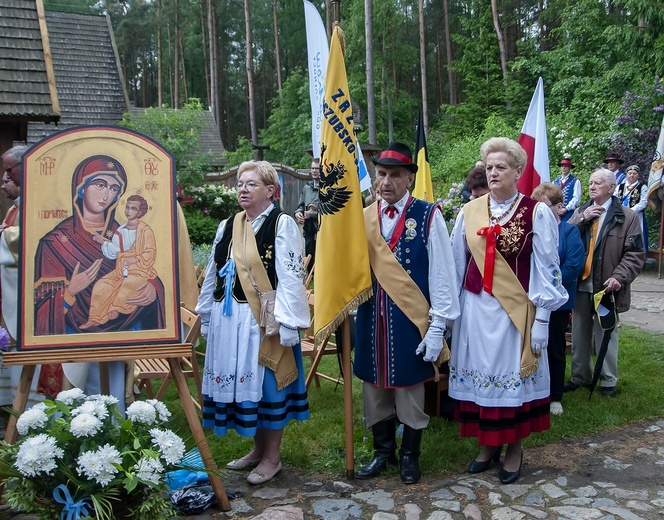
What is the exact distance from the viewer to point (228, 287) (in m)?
3.86

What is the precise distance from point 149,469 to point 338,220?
1.78 meters

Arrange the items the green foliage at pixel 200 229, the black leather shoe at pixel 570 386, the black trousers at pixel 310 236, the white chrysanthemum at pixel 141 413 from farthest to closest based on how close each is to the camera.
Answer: the green foliage at pixel 200 229, the black trousers at pixel 310 236, the black leather shoe at pixel 570 386, the white chrysanthemum at pixel 141 413

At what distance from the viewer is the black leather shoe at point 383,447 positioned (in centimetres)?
403

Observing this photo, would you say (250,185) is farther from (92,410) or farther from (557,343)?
(557,343)

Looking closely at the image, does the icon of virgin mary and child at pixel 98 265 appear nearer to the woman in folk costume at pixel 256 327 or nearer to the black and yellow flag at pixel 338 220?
the woman in folk costume at pixel 256 327

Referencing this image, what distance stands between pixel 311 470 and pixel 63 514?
1662mm

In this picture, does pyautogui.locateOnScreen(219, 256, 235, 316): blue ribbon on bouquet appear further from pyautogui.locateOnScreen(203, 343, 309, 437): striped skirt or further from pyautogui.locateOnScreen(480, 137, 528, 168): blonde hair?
pyautogui.locateOnScreen(480, 137, 528, 168): blonde hair

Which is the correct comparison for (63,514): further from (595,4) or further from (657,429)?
(595,4)

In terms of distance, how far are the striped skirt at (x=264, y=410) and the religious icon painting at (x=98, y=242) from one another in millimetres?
654

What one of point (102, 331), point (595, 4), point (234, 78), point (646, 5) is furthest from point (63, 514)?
point (234, 78)

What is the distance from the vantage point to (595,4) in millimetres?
22594

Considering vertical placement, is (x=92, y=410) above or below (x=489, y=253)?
below

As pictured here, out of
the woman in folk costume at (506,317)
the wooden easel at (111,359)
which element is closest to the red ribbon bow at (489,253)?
the woman in folk costume at (506,317)

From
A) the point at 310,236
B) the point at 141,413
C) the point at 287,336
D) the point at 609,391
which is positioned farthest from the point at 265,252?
the point at 310,236
